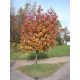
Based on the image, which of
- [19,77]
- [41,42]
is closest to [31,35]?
[41,42]

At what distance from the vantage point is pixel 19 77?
10.1 ft

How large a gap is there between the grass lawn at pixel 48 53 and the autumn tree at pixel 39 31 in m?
0.04

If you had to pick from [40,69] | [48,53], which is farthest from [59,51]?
[40,69]

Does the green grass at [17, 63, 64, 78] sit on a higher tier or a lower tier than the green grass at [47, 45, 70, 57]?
lower

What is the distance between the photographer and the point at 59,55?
3.08 meters

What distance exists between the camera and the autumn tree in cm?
307

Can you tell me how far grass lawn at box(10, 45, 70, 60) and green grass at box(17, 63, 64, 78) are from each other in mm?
67

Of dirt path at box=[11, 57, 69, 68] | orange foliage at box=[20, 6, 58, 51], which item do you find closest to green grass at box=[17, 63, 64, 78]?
dirt path at box=[11, 57, 69, 68]

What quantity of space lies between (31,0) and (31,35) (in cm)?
26

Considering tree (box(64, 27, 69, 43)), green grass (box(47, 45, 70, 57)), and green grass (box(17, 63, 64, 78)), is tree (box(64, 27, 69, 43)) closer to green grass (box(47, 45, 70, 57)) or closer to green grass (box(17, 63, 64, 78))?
green grass (box(47, 45, 70, 57))
